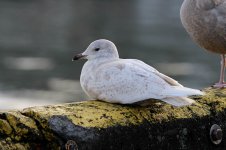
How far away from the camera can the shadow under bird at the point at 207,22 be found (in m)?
6.55

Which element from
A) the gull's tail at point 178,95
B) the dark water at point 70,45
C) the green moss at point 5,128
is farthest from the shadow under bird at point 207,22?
the dark water at point 70,45

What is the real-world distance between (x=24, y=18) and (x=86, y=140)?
41.8 m

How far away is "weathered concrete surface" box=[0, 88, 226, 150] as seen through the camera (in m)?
3.88

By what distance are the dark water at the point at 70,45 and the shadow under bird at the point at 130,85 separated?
1555 centimetres

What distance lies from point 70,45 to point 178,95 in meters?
30.2

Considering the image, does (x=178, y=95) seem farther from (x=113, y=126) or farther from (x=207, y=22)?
(x=207, y=22)

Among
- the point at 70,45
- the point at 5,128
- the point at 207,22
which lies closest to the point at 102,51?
the point at 5,128

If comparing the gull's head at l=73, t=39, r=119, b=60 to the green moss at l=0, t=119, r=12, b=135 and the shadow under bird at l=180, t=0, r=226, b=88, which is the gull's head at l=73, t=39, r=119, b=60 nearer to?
the green moss at l=0, t=119, r=12, b=135

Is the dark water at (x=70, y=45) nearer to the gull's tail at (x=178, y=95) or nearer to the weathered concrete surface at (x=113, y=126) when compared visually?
the weathered concrete surface at (x=113, y=126)

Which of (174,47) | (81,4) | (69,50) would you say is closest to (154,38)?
(174,47)

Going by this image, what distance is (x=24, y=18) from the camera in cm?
4522

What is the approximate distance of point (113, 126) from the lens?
4.11 meters

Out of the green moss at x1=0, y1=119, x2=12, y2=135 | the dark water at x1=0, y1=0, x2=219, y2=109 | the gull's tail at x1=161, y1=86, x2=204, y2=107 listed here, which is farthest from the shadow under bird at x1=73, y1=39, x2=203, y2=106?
the dark water at x1=0, y1=0, x2=219, y2=109

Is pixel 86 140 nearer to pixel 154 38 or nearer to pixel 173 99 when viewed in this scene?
pixel 173 99
